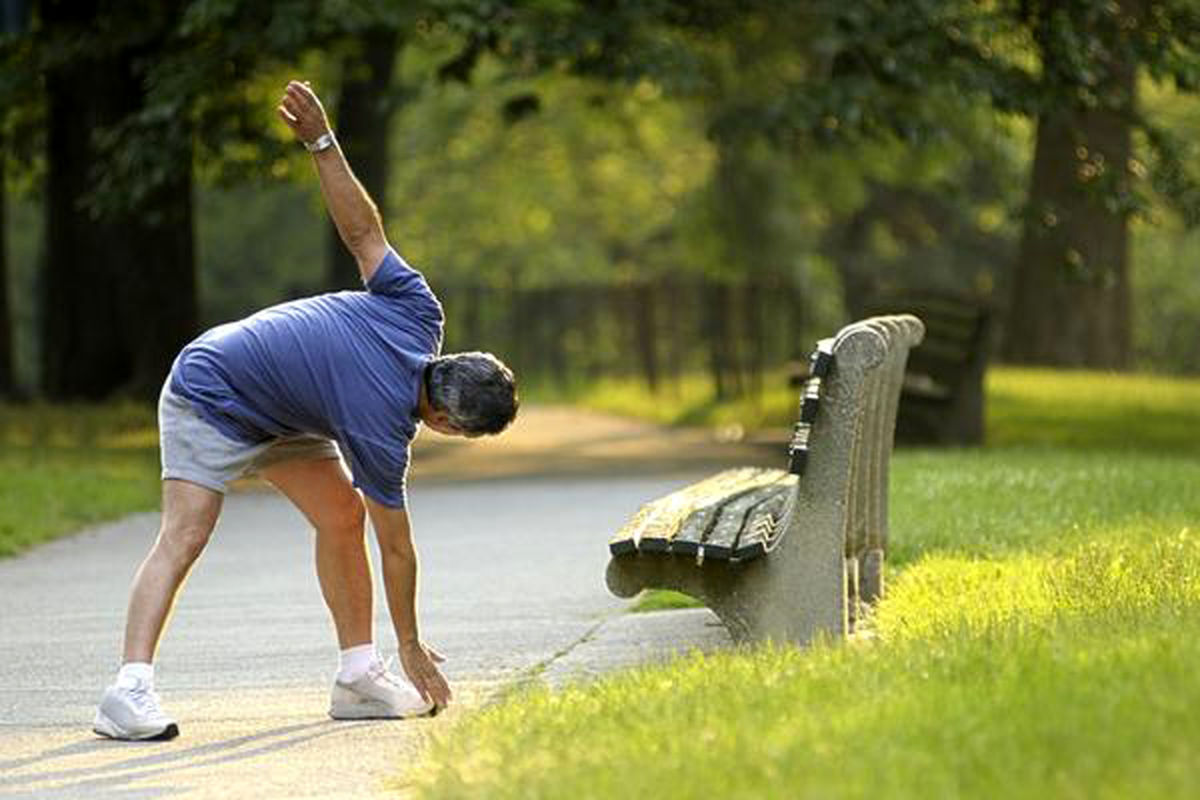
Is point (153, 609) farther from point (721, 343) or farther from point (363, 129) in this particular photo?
point (721, 343)

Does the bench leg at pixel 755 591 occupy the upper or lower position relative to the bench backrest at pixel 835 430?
lower

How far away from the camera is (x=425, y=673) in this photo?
8.51 m

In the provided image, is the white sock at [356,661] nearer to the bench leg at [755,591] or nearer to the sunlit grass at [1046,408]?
the bench leg at [755,591]

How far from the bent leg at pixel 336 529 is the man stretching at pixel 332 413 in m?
0.02

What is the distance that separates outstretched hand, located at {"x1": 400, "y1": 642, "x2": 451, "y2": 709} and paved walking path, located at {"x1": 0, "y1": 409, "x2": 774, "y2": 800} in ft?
0.26

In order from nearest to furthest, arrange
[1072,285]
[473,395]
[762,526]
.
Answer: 1. [473,395]
2. [762,526]
3. [1072,285]

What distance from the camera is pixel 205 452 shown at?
8453 millimetres

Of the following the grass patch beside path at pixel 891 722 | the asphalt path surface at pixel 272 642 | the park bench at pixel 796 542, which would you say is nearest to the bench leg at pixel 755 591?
the park bench at pixel 796 542

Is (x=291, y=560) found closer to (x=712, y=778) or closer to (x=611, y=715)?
(x=611, y=715)

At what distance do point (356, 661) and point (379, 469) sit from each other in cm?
77

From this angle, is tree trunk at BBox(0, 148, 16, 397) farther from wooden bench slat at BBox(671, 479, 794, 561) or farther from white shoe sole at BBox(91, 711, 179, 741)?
white shoe sole at BBox(91, 711, 179, 741)

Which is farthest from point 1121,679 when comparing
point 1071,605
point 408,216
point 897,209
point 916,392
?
point 408,216

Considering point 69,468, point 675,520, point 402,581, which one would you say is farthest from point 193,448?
point 69,468

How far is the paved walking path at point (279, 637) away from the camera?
7836mm
